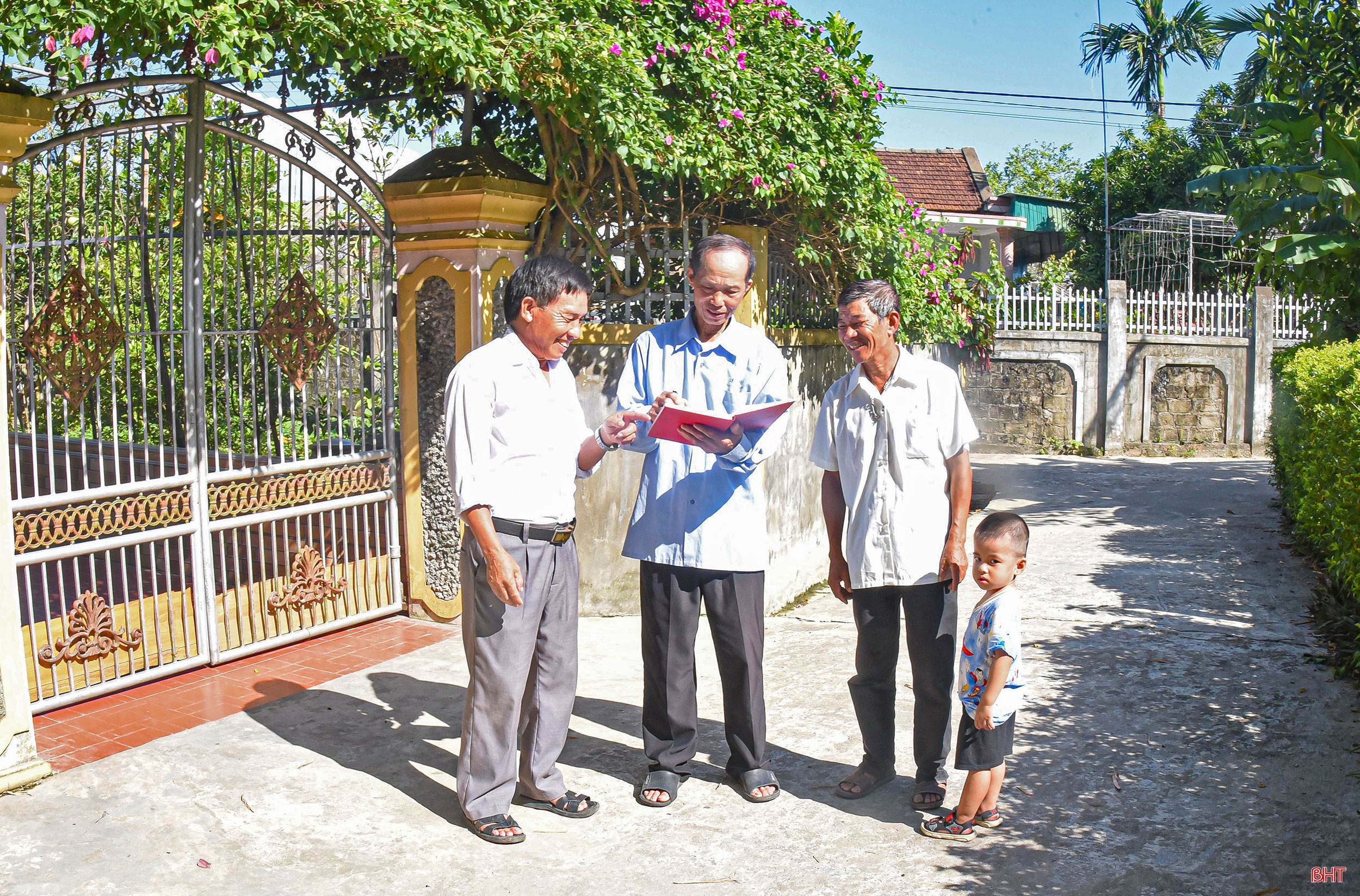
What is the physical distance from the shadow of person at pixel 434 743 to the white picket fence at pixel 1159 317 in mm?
14567

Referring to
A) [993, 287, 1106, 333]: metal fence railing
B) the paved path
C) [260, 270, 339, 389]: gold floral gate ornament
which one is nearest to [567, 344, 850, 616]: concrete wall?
the paved path

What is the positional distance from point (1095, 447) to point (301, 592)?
14.9 metres

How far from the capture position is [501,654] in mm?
3705

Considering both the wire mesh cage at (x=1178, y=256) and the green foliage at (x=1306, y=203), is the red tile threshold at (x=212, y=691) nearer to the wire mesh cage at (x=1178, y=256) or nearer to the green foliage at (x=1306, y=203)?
the green foliage at (x=1306, y=203)

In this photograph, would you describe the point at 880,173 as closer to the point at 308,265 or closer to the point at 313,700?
the point at 308,265

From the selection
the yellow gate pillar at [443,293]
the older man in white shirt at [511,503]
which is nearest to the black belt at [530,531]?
the older man in white shirt at [511,503]

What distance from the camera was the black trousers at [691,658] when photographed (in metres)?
4.02

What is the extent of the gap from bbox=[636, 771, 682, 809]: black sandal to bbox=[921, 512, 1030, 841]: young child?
871mm

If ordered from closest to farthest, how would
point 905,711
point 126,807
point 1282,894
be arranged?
1. point 1282,894
2. point 126,807
3. point 905,711

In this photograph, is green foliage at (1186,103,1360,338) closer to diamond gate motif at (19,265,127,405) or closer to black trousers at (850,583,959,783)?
black trousers at (850,583,959,783)

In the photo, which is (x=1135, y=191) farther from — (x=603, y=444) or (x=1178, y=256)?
(x=603, y=444)

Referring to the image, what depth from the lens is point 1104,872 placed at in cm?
341

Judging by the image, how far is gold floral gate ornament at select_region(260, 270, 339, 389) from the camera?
5.93 m

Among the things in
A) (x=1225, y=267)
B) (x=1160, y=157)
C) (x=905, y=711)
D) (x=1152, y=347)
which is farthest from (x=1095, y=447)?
(x=905, y=711)
